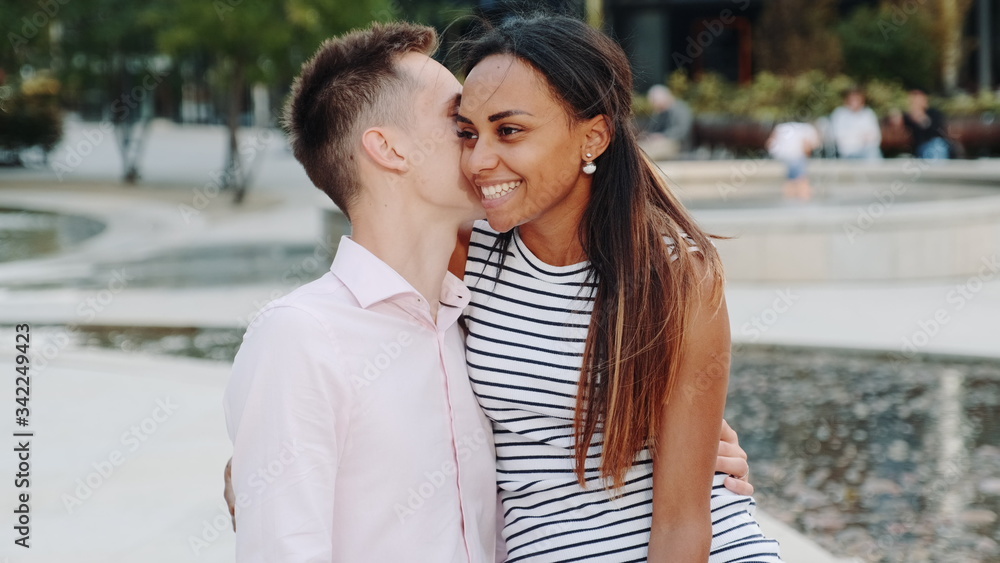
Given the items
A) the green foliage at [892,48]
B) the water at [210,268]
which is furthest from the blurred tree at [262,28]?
the green foliage at [892,48]

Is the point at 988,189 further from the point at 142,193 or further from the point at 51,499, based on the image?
the point at 142,193

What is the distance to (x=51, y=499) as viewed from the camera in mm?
4824

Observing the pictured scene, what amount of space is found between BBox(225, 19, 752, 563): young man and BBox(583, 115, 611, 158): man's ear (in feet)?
0.87

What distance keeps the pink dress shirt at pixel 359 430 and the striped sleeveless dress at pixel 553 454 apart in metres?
0.06

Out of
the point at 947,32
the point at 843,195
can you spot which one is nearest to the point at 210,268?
the point at 843,195

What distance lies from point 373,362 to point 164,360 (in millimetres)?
5823

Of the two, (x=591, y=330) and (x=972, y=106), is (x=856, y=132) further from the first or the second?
(x=591, y=330)

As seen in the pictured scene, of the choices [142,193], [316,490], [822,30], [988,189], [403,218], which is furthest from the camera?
[822,30]

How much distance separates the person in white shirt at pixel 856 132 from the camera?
18391 millimetres

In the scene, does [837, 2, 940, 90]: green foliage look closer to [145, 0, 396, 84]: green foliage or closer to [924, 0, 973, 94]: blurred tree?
[924, 0, 973, 94]: blurred tree

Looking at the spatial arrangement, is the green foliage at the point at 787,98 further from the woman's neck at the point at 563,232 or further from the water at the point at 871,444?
the woman's neck at the point at 563,232

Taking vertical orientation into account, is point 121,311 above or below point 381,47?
below

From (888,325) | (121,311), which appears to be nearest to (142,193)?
(121,311)

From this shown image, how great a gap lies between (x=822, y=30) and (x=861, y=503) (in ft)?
76.1
